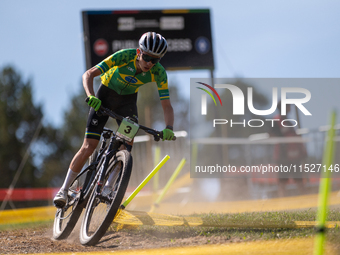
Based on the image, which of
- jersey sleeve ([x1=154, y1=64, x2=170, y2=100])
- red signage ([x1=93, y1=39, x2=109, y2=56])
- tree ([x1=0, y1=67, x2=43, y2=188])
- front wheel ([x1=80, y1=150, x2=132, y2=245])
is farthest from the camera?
tree ([x1=0, y1=67, x2=43, y2=188])

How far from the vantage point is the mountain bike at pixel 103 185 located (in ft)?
13.1

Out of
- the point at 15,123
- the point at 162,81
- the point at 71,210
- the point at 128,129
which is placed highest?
the point at 162,81

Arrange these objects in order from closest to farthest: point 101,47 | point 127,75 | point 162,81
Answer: point 127,75, point 162,81, point 101,47

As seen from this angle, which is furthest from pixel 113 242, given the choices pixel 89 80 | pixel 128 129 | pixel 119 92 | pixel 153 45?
pixel 153 45

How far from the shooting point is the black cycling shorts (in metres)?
4.90

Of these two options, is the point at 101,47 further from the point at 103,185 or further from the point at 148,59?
the point at 103,185

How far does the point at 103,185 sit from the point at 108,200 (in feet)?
0.96

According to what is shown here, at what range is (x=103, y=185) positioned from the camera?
4352 mm

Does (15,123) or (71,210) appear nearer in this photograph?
→ (71,210)

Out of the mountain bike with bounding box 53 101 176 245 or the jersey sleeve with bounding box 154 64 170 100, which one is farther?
the jersey sleeve with bounding box 154 64 170 100

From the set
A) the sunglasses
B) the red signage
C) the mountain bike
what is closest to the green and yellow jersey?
the sunglasses

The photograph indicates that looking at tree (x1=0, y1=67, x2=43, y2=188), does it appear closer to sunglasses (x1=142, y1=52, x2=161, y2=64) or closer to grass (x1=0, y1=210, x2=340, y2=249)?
grass (x1=0, y1=210, x2=340, y2=249)

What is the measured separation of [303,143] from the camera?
9773 millimetres

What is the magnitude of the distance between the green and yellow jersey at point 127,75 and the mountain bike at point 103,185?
632mm
